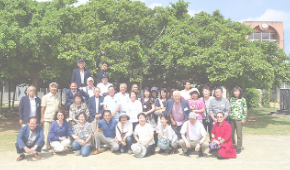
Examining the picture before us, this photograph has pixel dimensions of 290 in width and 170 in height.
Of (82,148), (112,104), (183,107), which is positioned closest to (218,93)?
(183,107)

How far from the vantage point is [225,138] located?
5637mm

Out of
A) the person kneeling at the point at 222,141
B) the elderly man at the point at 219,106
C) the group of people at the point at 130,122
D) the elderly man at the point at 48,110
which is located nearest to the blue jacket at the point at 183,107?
the group of people at the point at 130,122

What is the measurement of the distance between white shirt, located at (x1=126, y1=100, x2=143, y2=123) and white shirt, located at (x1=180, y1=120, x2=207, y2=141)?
1.28m

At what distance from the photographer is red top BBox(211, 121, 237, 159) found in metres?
5.58

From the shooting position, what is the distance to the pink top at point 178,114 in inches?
242

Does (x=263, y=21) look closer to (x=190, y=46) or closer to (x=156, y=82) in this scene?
(x=156, y=82)

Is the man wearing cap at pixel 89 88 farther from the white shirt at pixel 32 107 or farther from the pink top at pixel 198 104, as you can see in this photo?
the pink top at pixel 198 104

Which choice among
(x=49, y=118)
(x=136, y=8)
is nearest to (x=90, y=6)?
(x=136, y=8)

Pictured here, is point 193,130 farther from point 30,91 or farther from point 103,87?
point 30,91

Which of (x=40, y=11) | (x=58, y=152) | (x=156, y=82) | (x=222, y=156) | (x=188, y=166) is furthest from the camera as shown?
(x=156, y=82)

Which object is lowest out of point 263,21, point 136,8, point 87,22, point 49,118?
point 49,118

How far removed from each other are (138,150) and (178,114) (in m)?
1.38

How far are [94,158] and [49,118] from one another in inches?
66.4

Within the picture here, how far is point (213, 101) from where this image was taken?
620cm
